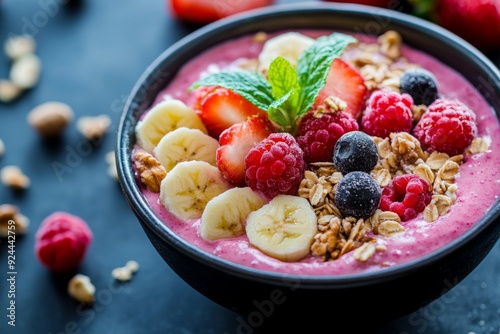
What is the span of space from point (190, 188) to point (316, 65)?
544 mm

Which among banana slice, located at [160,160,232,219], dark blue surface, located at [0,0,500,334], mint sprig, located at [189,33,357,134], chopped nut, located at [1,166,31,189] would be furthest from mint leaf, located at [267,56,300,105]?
chopped nut, located at [1,166,31,189]

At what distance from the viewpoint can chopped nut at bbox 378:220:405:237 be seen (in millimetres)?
1905

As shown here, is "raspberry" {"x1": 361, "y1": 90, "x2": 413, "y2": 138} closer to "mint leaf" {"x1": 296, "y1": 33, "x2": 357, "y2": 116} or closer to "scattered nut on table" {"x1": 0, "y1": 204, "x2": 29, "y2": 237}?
"mint leaf" {"x1": 296, "y1": 33, "x2": 357, "y2": 116}

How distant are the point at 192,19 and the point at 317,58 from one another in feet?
4.21

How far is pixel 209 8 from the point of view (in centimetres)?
330

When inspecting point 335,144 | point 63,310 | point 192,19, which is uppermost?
point 335,144

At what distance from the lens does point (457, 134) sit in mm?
2088

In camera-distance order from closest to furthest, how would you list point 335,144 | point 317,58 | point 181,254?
1. point 181,254
2. point 335,144
3. point 317,58

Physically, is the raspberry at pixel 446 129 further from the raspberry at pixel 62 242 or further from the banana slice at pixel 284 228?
the raspberry at pixel 62 242

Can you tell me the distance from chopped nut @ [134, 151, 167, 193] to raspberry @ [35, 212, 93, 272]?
50 centimetres

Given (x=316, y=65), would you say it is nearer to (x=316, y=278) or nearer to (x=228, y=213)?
(x=228, y=213)

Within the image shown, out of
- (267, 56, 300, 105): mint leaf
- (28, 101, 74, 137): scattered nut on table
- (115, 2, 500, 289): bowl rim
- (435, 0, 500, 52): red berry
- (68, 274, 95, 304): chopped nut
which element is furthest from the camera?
(435, 0, 500, 52): red berry

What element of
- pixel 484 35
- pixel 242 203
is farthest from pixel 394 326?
pixel 484 35

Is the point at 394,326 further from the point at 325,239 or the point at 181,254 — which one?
the point at 181,254
